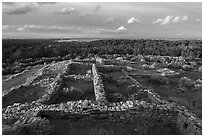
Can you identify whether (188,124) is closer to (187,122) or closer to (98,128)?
(187,122)

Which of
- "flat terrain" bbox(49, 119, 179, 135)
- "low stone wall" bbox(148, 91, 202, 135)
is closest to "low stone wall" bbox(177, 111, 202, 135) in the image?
"low stone wall" bbox(148, 91, 202, 135)

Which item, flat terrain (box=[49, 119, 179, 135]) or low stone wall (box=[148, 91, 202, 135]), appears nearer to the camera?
low stone wall (box=[148, 91, 202, 135])

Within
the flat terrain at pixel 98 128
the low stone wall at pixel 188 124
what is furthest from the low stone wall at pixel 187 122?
the flat terrain at pixel 98 128

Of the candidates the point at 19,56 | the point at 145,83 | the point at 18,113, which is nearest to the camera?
the point at 18,113

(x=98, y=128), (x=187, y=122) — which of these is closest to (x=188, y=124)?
(x=187, y=122)

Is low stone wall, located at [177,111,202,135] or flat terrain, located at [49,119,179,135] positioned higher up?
low stone wall, located at [177,111,202,135]

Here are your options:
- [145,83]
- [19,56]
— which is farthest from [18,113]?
[19,56]

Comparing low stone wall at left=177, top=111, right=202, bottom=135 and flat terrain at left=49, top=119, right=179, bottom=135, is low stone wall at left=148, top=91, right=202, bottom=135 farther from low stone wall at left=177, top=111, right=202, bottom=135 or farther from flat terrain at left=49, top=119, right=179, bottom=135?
flat terrain at left=49, top=119, right=179, bottom=135

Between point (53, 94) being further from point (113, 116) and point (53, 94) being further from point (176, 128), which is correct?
point (176, 128)

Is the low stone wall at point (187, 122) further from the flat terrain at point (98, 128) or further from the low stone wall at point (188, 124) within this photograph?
the flat terrain at point (98, 128)

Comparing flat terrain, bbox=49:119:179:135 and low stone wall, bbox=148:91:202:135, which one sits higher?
low stone wall, bbox=148:91:202:135

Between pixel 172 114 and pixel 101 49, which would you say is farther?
pixel 101 49
